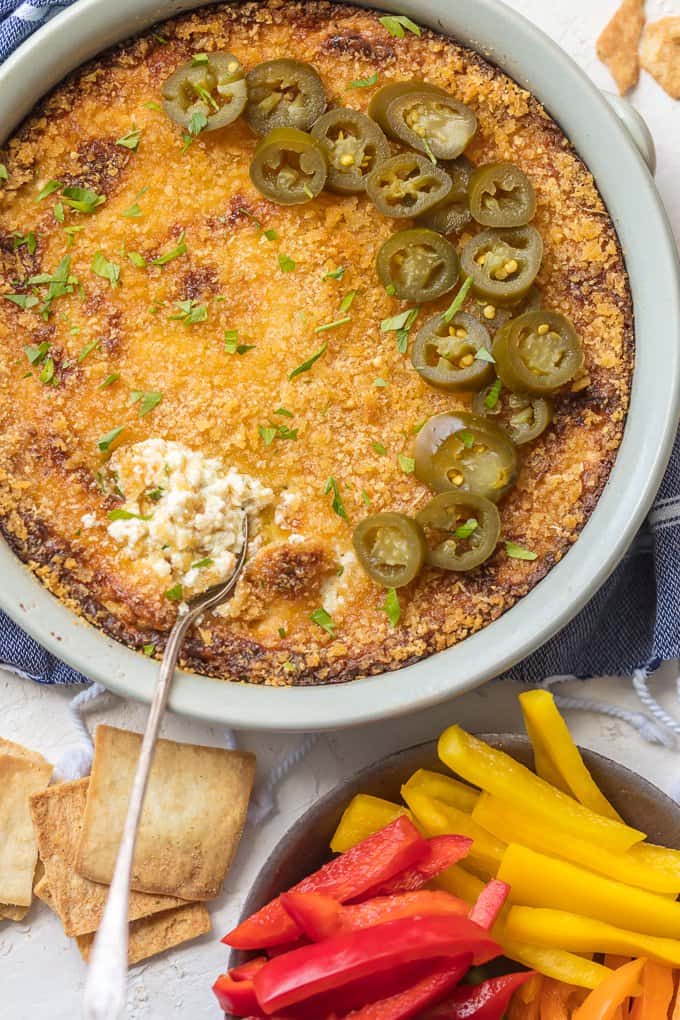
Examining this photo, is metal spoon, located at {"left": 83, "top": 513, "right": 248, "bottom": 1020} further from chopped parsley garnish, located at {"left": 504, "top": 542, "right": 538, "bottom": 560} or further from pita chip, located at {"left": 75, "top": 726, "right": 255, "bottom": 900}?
chopped parsley garnish, located at {"left": 504, "top": 542, "right": 538, "bottom": 560}

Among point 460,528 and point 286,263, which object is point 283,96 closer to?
point 286,263

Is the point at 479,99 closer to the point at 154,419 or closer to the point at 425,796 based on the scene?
the point at 154,419

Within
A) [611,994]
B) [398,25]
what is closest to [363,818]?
[611,994]

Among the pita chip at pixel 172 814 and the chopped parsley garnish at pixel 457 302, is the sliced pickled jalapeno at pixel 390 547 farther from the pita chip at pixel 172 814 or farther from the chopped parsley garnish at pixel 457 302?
the pita chip at pixel 172 814

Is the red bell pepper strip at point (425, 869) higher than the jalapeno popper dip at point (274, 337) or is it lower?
lower

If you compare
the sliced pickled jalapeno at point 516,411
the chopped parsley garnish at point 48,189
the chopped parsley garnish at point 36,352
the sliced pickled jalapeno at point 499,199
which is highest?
the sliced pickled jalapeno at point 499,199

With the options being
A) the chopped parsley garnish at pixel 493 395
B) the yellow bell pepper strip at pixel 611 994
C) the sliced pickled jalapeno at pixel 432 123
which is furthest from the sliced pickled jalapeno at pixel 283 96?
the yellow bell pepper strip at pixel 611 994

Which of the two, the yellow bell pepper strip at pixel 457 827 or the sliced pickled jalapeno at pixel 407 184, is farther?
the yellow bell pepper strip at pixel 457 827
